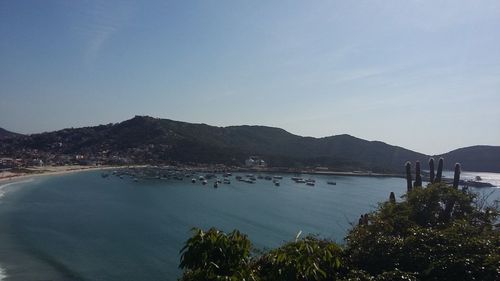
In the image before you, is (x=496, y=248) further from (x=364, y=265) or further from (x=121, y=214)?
(x=121, y=214)

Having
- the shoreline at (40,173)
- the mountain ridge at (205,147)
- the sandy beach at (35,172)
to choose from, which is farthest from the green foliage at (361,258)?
the mountain ridge at (205,147)

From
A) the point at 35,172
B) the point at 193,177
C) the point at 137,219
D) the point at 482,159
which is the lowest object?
the point at 137,219

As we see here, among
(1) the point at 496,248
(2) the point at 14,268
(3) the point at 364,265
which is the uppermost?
(1) the point at 496,248

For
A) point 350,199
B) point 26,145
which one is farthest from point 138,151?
point 350,199

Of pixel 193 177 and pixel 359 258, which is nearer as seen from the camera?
pixel 359 258

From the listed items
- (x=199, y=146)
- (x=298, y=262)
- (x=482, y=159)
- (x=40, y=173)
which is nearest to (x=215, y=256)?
(x=298, y=262)

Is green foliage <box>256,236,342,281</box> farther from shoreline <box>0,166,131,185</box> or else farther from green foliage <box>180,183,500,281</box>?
shoreline <box>0,166,131,185</box>

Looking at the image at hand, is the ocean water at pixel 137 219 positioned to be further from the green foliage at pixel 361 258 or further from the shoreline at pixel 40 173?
the green foliage at pixel 361 258

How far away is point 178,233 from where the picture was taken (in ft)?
149

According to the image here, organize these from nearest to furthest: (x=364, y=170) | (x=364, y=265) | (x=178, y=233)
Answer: (x=364, y=265) → (x=178, y=233) → (x=364, y=170)

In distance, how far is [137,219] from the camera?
2133 inches

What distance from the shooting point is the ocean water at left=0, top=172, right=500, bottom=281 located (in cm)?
3284

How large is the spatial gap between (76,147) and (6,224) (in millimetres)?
132911

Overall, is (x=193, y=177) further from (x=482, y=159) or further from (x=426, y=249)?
(x=426, y=249)
